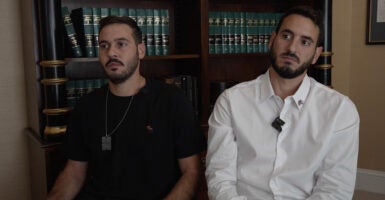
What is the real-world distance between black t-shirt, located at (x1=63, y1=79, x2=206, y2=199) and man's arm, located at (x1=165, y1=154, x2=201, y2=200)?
0.03m

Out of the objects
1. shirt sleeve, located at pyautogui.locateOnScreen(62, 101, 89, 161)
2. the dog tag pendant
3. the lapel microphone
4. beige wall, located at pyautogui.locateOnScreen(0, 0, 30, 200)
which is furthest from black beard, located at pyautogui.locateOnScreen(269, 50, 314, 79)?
beige wall, located at pyautogui.locateOnScreen(0, 0, 30, 200)

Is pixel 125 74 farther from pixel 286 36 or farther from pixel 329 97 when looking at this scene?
pixel 329 97

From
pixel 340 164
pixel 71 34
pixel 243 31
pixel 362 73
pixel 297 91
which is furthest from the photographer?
pixel 362 73

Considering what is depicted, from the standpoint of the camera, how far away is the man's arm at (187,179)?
5.26 ft

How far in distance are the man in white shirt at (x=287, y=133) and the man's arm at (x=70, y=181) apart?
2.11ft

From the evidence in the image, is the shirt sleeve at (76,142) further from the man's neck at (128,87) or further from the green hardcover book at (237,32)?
→ the green hardcover book at (237,32)

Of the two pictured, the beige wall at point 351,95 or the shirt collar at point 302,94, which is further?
the beige wall at point 351,95

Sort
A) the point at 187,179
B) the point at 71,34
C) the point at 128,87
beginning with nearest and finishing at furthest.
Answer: the point at 187,179 → the point at 128,87 → the point at 71,34

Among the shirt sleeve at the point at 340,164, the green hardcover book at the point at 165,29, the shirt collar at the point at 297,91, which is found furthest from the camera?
the green hardcover book at the point at 165,29

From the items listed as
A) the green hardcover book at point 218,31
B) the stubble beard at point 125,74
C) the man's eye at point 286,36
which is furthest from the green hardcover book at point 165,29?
the man's eye at point 286,36

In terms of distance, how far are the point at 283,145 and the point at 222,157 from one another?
247 mm

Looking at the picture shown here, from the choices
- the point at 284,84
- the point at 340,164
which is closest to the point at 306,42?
the point at 284,84

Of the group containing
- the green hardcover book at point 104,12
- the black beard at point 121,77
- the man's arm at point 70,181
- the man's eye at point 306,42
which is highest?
the green hardcover book at point 104,12

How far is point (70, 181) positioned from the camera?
5.78ft
